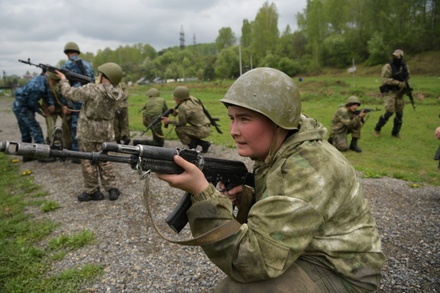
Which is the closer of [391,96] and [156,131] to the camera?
[156,131]

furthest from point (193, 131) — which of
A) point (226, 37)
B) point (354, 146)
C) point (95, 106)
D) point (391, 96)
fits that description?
point (226, 37)

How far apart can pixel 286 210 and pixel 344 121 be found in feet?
32.1

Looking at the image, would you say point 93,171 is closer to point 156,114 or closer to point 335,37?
point 156,114

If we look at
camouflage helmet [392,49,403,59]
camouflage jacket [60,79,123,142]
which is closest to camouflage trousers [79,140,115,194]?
camouflage jacket [60,79,123,142]

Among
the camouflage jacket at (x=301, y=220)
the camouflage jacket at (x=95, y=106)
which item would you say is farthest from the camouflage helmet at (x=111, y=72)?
the camouflage jacket at (x=301, y=220)

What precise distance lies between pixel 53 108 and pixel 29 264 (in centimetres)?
648

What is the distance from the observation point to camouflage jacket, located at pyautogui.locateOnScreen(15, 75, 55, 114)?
31.1 ft

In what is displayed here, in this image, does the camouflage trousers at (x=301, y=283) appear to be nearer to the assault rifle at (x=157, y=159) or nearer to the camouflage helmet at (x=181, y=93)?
the assault rifle at (x=157, y=159)

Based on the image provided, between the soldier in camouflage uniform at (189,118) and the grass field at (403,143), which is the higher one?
the soldier in camouflage uniform at (189,118)

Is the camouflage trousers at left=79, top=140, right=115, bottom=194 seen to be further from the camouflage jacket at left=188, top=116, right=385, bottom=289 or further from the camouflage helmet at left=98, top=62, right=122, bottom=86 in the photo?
the camouflage jacket at left=188, top=116, right=385, bottom=289

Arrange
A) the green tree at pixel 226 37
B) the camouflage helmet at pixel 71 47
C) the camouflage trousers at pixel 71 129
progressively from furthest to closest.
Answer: the green tree at pixel 226 37 → the camouflage trousers at pixel 71 129 → the camouflage helmet at pixel 71 47

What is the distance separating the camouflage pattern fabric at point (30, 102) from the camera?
31.2ft

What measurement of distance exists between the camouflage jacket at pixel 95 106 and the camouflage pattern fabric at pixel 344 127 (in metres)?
7.54

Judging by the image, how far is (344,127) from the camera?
11086 millimetres
